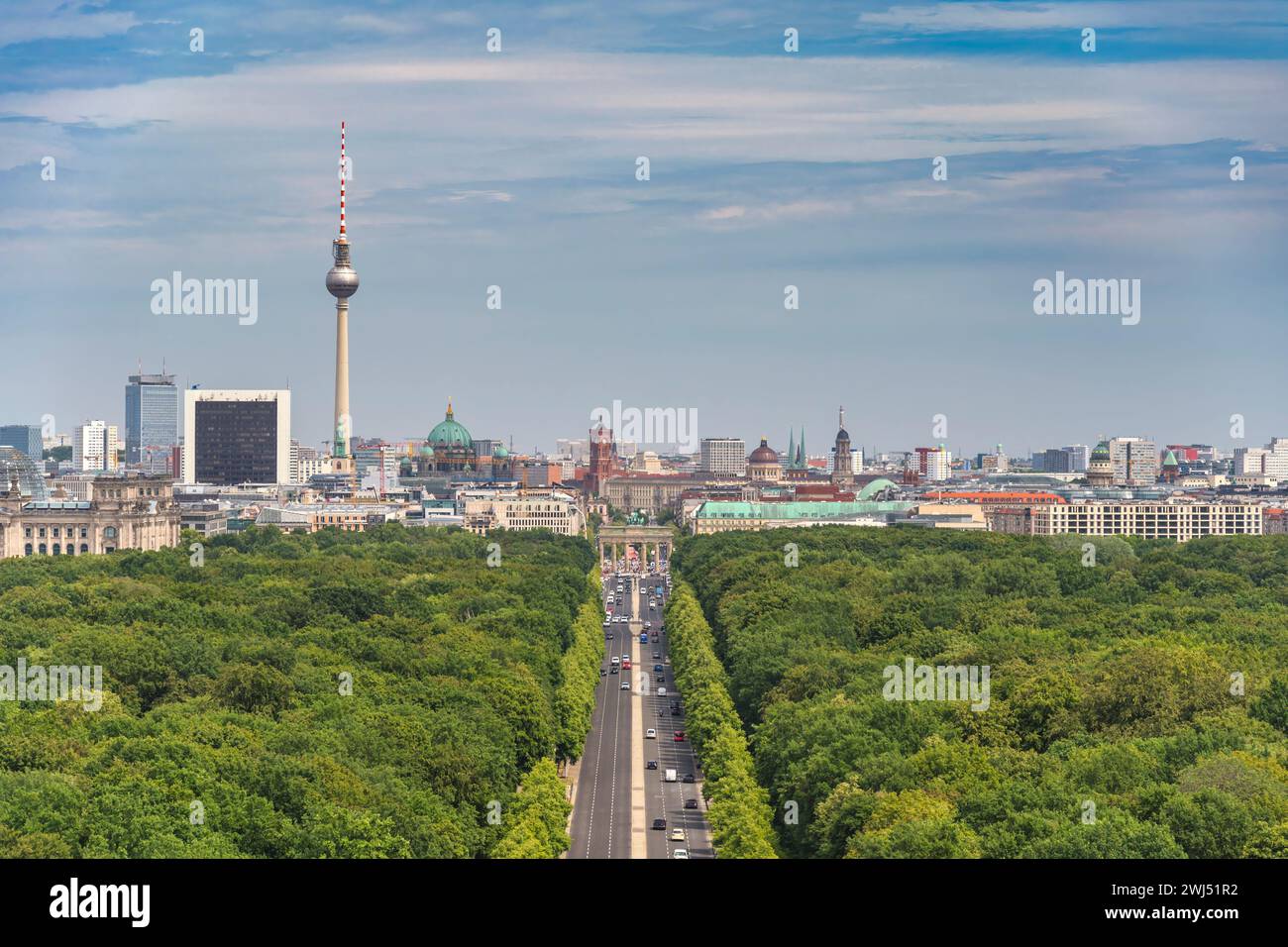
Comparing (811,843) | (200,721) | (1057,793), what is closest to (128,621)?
(200,721)

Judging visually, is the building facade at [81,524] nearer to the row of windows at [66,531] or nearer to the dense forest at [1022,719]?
the row of windows at [66,531]
